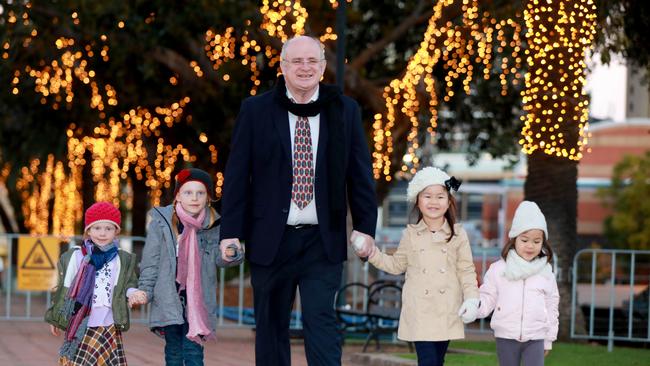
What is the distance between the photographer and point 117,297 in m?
8.37

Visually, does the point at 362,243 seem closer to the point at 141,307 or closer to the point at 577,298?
the point at 577,298

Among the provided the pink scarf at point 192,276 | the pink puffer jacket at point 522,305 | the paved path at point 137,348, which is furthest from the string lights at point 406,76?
the pink scarf at point 192,276

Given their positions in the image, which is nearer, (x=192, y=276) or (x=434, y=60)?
(x=192, y=276)

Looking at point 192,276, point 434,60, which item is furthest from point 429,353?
point 434,60

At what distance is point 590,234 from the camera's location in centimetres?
8838

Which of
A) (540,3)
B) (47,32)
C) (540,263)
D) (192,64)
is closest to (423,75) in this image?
(192,64)

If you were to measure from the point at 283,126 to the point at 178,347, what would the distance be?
1.76 metres

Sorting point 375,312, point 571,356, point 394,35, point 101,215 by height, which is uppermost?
point 394,35

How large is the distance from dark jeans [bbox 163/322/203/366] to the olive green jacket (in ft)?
0.89

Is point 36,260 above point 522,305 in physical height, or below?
below

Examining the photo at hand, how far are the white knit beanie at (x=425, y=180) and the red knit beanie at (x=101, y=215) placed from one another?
1791 millimetres

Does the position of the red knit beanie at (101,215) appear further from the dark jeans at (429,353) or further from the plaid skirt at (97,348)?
the dark jeans at (429,353)

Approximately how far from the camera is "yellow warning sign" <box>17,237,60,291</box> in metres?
17.6

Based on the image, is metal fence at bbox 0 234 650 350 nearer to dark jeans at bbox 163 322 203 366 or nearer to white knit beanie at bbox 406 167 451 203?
dark jeans at bbox 163 322 203 366
